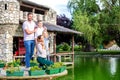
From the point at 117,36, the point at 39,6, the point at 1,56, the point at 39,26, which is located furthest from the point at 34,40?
the point at 117,36

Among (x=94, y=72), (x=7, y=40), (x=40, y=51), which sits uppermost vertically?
(x=7, y=40)

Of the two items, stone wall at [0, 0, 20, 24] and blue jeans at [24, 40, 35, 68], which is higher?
stone wall at [0, 0, 20, 24]

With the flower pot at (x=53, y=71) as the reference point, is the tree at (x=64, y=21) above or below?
above

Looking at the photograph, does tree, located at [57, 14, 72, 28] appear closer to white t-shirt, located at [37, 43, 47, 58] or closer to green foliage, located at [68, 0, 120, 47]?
green foliage, located at [68, 0, 120, 47]

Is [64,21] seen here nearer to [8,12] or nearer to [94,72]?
[8,12]

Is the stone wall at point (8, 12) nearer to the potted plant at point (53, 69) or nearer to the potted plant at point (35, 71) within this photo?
the potted plant at point (53, 69)

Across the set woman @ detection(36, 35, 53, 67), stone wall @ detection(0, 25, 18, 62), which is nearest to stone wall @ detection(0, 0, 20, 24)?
stone wall @ detection(0, 25, 18, 62)

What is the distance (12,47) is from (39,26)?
39.4 feet

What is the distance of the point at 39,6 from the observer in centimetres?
2533

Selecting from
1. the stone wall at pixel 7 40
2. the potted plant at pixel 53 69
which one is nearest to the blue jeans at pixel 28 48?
the potted plant at pixel 53 69

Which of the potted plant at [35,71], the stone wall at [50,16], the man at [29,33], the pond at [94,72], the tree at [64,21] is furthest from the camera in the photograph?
the tree at [64,21]

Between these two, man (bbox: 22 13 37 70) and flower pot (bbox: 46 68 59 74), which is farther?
man (bbox: 22 13 37 70)

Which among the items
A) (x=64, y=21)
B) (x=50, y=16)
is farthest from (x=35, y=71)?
(x=64, y=21)

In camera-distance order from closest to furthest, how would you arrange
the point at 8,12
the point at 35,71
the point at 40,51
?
1. the point at 35,71
2. the point at 40,51
3. the point at 8,12
